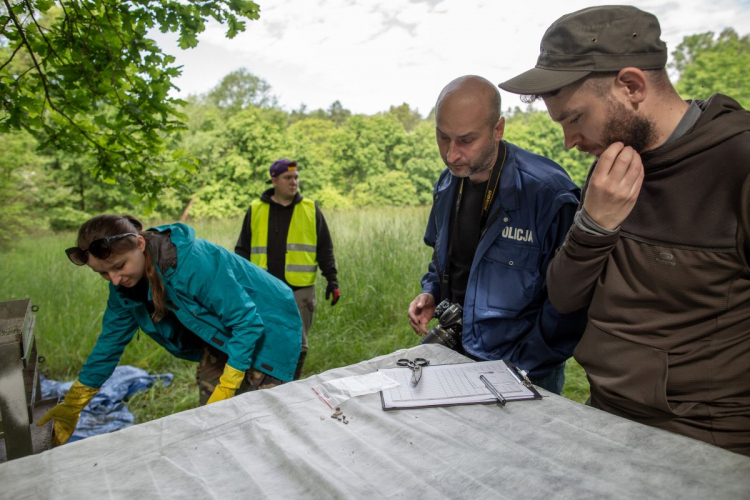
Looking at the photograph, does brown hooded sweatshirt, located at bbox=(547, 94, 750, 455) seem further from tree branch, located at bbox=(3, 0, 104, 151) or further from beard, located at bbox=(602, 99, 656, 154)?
tree branch, located at bbox=(3, 0, 104, 151)

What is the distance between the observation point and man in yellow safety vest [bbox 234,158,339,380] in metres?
4.59

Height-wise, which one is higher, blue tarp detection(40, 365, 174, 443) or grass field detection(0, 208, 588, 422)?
grass field detection(0, 208, 588, 422)

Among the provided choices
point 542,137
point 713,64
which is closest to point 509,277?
point 713,64

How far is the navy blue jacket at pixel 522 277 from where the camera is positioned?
197 cm

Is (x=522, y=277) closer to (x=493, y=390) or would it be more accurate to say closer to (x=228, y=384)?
(x=493, y=390)

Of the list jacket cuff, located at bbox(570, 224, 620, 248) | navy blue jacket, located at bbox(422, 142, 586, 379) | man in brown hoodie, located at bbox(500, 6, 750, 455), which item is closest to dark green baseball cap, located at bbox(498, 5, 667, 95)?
man in brown hoodie, located at bbox(500, 6, 750, 455)

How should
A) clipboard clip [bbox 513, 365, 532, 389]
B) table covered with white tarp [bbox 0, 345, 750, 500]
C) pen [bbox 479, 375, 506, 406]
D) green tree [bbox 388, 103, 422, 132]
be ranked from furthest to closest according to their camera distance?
green tree [bbox 388, 103, 422, 132] → clipboard clip [bbox 513, 365, 532, 389] → pen [bbox 479, 375, 506, 406] → table covered with white tarp [bbox 0, 345, 750, 500]

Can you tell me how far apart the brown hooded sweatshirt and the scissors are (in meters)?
0.60

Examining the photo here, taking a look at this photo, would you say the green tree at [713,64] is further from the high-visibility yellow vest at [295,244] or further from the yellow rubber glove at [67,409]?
the yellow rubber glove at [67,409]

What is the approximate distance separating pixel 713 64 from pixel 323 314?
20.1 m

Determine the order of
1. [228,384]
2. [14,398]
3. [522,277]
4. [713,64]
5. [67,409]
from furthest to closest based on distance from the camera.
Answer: [713,64] < [67,409] < [228,384] < [14,398] < [522,277]

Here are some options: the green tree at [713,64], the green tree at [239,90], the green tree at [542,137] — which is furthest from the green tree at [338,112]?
the green tree at [713,64]

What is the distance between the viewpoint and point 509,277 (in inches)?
79.0

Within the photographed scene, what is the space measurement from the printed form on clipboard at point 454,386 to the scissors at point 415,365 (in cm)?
1
